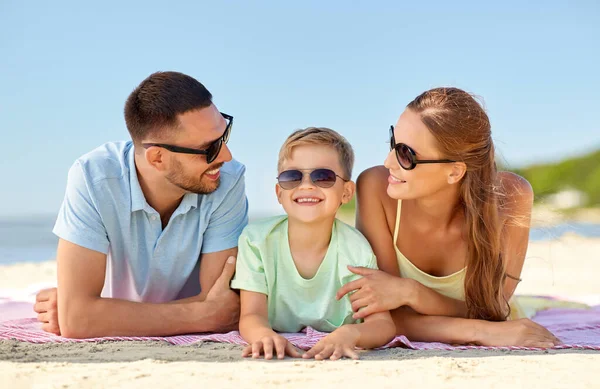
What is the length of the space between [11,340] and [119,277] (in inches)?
30.5

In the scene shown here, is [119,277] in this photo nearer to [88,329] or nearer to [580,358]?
[88,329]

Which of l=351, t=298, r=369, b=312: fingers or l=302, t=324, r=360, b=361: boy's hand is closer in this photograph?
l=302, t=324, r=360, b=361: boy's hand

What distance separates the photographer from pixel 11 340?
4176 mm

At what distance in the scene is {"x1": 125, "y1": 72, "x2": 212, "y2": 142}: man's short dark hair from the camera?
14.7ft

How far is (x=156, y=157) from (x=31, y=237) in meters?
15.4

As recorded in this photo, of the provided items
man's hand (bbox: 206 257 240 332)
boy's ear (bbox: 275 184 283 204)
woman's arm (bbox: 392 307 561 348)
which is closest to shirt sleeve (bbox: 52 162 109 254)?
man's hand (bbox: 206 257 240 332)

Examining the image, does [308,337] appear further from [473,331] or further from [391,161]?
[391,161]

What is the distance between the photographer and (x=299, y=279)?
14.2ft

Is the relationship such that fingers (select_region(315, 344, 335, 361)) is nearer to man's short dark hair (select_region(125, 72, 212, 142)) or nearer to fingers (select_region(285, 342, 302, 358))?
fingers (select_region(285, 342, 302, 358))

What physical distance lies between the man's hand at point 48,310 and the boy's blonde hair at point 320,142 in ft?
5.67

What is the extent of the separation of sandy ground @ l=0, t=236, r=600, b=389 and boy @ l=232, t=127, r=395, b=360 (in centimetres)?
54

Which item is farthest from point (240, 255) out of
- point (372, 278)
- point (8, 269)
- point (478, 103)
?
→ point (8, 269)

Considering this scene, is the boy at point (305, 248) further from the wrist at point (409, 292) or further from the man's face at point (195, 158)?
the man's face at point (195, 158)

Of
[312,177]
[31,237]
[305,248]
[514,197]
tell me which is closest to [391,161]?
[312,177]
